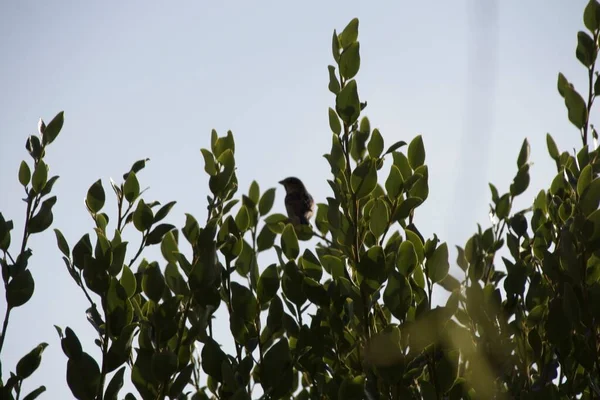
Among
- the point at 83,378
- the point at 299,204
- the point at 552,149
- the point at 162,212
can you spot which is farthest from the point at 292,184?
the point at 83,378

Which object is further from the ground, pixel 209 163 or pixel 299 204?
pixel 299 204

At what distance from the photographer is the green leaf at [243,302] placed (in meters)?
2.27

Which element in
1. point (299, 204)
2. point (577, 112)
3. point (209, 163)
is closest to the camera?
point (209, 163)

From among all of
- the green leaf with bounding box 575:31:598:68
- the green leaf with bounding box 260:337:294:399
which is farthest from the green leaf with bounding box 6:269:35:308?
the green leaf with bounding box 575:31:598:68

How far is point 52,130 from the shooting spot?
2588mm

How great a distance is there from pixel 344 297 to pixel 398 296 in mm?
239

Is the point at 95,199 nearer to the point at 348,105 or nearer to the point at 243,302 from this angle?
the point at 243,302

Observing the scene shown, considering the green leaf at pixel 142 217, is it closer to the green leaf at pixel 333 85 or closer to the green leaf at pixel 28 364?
the green leaf at pixel 28 364

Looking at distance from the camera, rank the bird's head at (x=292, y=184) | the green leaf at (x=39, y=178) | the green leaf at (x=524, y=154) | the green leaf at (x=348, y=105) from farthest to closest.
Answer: the bird's head at (x=292, y=184), the green leaf at (x=524, y=154), the green leaf at (x=39, y=178), the green leaf at (x=348, y=105)

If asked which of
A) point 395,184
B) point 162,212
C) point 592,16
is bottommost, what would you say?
point 395,184

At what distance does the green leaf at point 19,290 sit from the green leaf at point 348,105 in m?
1.09

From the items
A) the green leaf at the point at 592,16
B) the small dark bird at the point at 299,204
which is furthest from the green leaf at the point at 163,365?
the small dark bird at the point at 299,204

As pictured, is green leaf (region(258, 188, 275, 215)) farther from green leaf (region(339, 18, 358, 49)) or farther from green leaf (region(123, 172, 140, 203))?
green leaf (region(339, 18, 358, 49))

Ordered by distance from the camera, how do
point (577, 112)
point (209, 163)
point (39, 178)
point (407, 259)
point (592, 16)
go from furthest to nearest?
point (592, 16)
point (577, 112)
point (209, 163)
point (39, 178)
point (407, 259)
